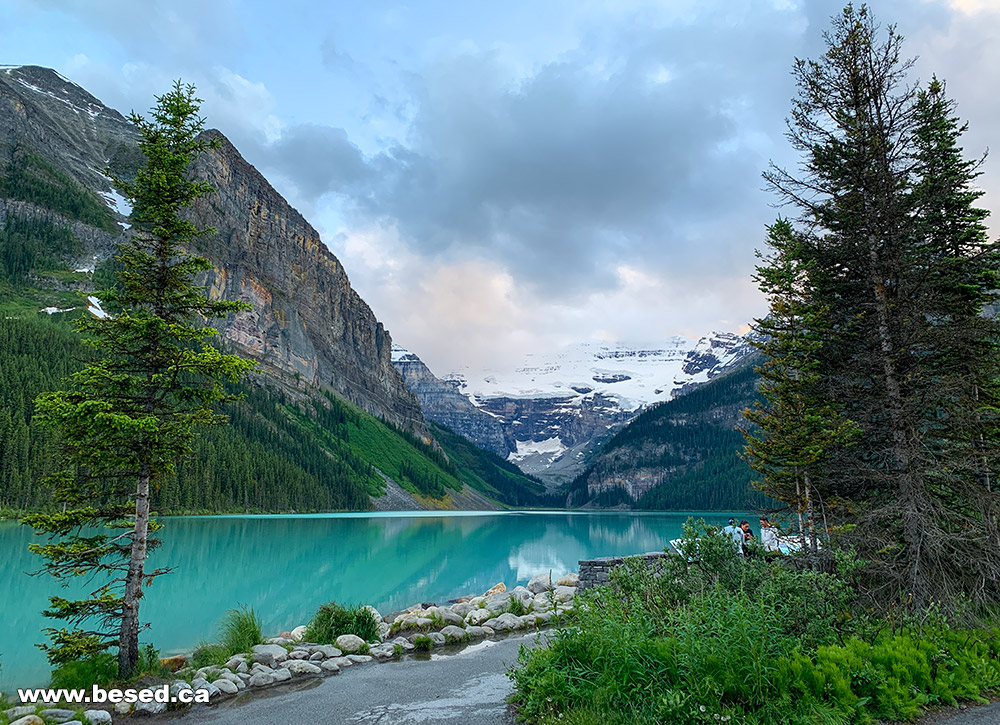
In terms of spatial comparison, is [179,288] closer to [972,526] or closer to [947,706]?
[947,706]

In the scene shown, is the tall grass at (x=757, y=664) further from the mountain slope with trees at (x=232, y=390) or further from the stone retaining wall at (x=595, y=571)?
the mountain slope with trees at (x=232, y=390)

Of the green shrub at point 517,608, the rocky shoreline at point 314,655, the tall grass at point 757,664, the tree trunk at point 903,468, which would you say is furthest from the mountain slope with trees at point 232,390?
the tree trunk at point 903,468

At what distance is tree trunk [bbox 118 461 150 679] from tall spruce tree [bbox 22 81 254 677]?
2 centimetres

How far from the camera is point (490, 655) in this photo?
40.5ft

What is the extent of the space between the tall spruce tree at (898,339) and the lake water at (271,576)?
1927 cm

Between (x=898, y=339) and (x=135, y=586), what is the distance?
54.2 ft

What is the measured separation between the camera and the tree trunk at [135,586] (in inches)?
431

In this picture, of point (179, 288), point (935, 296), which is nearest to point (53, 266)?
point (179, 288)

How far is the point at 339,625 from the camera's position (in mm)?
14609

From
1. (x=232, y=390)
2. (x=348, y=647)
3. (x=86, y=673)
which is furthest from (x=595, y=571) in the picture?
(x=232, y=390)

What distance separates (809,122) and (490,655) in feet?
47.8

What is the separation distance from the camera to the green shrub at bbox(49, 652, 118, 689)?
33.3 feet

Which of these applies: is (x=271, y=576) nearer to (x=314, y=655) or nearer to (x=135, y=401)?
(x=314, y=655)

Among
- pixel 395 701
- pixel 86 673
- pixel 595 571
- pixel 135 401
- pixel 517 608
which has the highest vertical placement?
pixel 135 401
